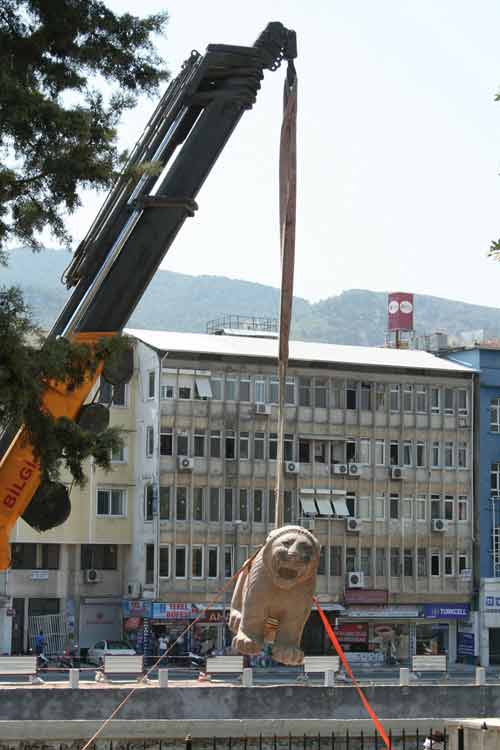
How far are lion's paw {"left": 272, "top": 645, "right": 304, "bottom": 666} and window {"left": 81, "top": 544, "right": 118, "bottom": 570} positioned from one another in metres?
44.4

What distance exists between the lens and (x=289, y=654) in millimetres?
17703

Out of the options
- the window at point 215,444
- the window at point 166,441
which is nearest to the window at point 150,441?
the window at point 166,441

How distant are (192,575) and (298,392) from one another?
8209mm

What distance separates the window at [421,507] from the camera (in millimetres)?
64562

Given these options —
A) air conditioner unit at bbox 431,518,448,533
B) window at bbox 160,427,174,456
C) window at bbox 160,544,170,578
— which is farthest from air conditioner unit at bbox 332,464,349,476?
window at bbox 160,544,170,578

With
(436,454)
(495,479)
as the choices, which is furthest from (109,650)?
(495,479)

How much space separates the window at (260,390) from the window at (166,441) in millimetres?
3711

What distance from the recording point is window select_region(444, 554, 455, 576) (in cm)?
6431

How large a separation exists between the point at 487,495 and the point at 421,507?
275cm

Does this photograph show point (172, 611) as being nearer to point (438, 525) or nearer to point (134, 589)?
point (134, 589)

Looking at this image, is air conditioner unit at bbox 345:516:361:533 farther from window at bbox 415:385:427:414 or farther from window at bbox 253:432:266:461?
window at bbox 415:385:427:414

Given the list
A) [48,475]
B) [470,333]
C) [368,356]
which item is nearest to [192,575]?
[368,356]

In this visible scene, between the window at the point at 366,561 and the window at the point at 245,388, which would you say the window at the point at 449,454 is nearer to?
the window at the point at 366,561

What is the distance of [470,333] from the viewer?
69062 millimetres
